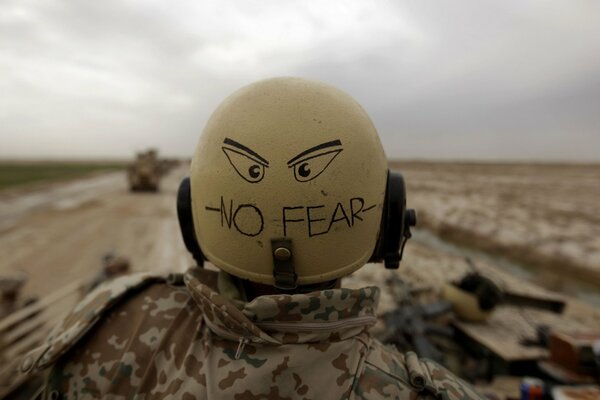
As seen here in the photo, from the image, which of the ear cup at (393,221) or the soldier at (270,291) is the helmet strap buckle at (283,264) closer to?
the soldier at (270,291)

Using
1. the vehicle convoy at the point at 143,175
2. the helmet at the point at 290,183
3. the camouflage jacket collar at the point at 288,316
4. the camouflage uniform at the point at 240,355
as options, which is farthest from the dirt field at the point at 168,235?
the camouflage jacket collar at the point at 288,316

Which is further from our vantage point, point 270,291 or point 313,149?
point 270,291

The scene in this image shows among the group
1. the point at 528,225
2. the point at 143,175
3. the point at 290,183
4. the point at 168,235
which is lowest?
the point at 528,225

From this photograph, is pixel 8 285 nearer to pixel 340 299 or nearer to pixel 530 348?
pixel 340 299

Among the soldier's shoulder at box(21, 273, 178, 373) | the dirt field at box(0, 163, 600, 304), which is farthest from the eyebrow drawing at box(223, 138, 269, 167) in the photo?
the dirt field at box(0, 163, 600, 304)

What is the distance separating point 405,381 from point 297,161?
0.78m

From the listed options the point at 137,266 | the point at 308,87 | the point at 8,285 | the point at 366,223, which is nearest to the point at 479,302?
the point at 366,223

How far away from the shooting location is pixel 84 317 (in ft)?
4.33

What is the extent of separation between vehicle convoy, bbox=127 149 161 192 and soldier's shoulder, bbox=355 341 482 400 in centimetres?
2180

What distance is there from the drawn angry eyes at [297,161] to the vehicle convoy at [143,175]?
21.5 m

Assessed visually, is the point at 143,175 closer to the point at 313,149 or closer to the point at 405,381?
the point at 313,149

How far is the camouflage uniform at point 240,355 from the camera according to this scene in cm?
107

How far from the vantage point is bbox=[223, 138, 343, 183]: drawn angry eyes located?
4.06 ft

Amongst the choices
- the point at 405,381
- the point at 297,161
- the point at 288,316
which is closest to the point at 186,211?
the point at 297,161
